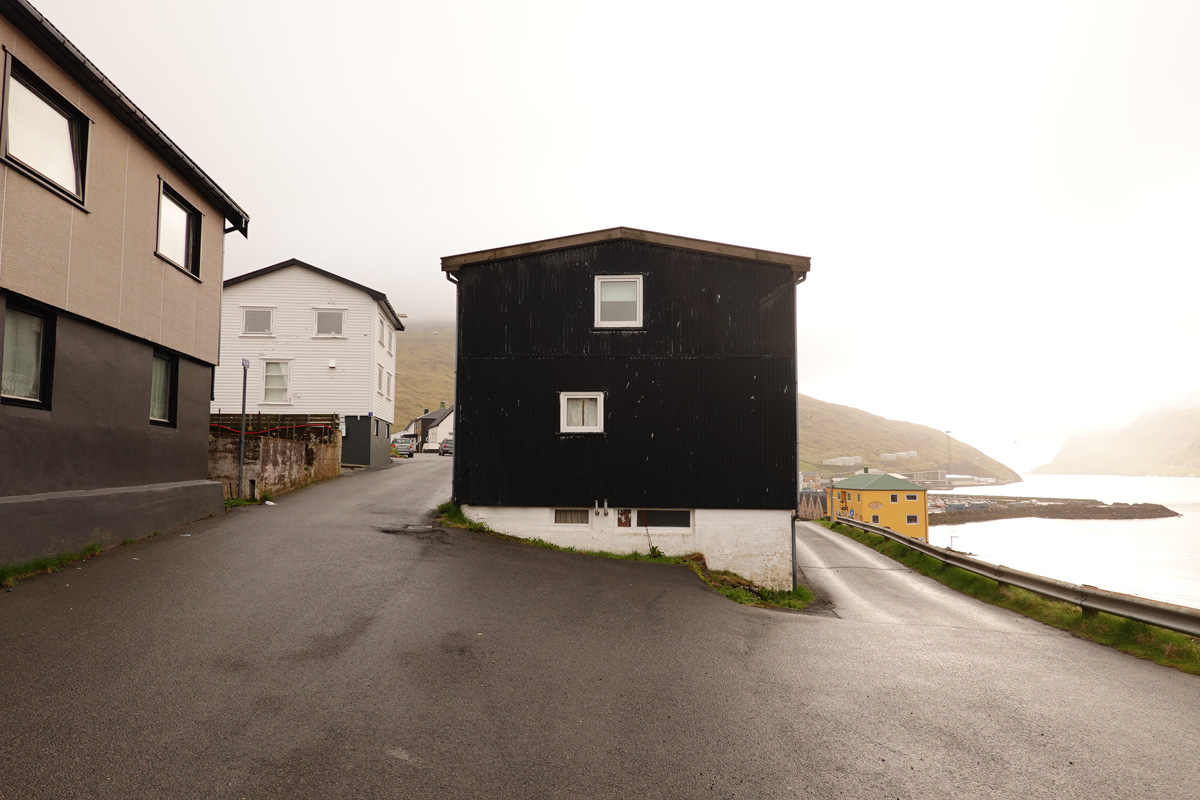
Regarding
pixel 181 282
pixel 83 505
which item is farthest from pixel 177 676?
pixel 181 282

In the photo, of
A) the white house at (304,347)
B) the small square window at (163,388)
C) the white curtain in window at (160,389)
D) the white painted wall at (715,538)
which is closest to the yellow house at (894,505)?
the white house at (304,347)

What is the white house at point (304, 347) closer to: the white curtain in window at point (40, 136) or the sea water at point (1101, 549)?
the white curtain in window at point (40, 136)

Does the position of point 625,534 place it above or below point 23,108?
below

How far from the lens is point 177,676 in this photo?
17.6 feet

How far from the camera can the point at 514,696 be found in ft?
17.9

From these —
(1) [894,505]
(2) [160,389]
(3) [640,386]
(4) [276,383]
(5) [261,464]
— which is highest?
Result: (4) [276,383]

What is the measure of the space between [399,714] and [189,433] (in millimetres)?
10284

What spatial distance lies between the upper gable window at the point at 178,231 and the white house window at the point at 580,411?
8.07 m

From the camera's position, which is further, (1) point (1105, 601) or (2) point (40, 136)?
(1) point (1105, 601)

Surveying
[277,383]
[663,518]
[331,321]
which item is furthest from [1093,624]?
[277,383]

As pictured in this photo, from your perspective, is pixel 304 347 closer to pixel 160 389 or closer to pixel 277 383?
pixel 277 383

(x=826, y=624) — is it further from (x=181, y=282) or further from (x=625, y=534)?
(x=181, y=282)

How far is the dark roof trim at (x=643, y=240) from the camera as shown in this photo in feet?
48.1

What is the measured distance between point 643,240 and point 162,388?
34.3ft
